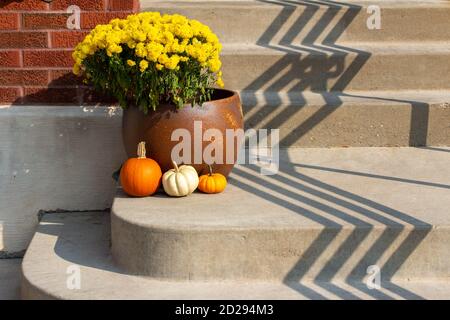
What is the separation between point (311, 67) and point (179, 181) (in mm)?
1500

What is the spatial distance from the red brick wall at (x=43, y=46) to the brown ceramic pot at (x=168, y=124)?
0.55m

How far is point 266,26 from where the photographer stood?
510cm

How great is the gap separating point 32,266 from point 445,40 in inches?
124

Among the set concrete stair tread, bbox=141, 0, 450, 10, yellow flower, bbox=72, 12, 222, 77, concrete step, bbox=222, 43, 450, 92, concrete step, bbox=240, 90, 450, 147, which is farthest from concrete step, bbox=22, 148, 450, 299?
concrete stair tread, bbox=141, 0, 450, 10

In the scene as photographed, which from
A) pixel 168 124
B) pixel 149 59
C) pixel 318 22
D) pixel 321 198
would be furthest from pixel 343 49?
pixel 149 59

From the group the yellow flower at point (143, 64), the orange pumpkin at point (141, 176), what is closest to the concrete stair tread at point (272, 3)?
the yellow flower at point (143, 64)

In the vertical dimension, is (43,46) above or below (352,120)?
above

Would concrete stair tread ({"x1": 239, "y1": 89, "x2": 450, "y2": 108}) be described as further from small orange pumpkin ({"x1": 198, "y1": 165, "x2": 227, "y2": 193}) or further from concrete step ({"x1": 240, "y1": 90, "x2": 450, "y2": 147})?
small orange pumpkin ({"x1": 198, "y1": 165, "x2": 227, "y2": 193})

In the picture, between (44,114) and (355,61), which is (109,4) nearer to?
(44,114)

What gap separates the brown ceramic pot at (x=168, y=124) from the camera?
12.7 feet

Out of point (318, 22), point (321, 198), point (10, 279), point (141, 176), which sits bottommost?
point (10, 279)

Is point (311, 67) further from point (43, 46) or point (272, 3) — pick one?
point (43, 46)

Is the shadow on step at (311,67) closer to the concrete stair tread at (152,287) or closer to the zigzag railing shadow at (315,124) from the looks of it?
the zigzag railing shadow at (315,124)

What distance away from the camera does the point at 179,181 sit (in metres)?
3.73
